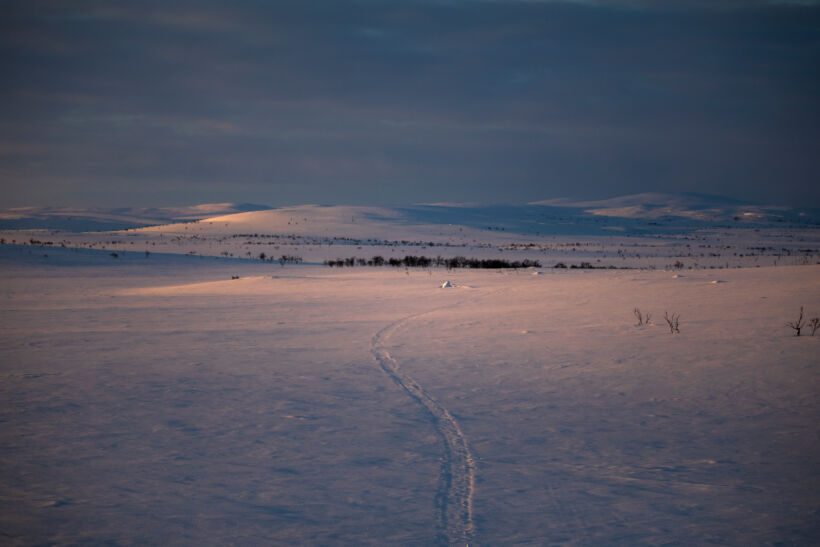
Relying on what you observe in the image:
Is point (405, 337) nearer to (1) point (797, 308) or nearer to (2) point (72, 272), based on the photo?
(1) point (797, 308)

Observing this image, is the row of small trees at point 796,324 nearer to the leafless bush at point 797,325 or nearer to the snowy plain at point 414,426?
the leafless bush at point 797,325

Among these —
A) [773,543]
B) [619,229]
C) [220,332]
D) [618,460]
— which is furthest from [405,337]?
[619,229]

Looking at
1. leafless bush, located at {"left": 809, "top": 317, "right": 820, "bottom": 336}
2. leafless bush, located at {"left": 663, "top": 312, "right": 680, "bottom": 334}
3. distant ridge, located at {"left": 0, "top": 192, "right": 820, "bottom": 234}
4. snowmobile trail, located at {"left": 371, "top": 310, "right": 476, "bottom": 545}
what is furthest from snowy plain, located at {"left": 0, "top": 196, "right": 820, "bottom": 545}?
distant ridge, located at {"left": 0, "top": 192, "right": 820, "bottom": 234}

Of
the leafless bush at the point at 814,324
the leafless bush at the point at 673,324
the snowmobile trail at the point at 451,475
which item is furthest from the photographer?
the leafless bush at the point at 673,324

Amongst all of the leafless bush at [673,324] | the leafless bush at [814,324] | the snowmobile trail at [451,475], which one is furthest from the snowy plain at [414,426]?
the leafless bush at [814,324]

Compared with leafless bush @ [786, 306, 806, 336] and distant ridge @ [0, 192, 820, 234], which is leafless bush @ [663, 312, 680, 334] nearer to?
leafless bush @ [786, 306, 806, 336]

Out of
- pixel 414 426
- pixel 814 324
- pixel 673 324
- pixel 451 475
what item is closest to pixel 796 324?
pixel 814 324

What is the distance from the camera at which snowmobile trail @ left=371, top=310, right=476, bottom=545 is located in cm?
380

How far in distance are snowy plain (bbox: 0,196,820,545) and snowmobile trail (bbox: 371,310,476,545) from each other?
22 mm

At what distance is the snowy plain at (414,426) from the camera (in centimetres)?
392

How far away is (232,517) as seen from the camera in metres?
3.96

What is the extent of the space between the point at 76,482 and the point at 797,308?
11414 mm

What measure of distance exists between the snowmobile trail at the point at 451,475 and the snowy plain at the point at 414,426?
0.07ft

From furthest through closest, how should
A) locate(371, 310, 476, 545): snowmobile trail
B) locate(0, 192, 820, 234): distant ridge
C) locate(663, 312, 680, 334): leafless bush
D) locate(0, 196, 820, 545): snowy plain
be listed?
locate(0, 192, 820, 234): distant ridge → locate(663, 312, 680, 334): leafless bush → locate(0, 196, 820, 545): snowy plain → locate(371, 310, 476, 545): snowmobile trail
